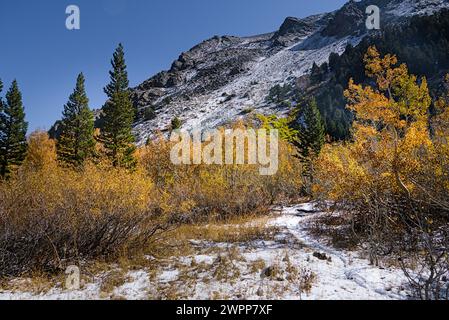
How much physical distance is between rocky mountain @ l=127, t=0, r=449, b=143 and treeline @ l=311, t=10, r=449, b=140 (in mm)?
11243

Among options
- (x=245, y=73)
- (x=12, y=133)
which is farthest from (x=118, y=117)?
(x=245, y=73)

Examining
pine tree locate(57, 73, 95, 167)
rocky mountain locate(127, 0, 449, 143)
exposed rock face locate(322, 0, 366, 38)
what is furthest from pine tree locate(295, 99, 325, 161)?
exposed rock face locate(322, 0, 366, 38)

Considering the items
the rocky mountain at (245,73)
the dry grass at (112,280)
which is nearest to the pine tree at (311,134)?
the dry grass at (112,280)

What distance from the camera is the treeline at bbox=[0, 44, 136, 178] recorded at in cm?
3425

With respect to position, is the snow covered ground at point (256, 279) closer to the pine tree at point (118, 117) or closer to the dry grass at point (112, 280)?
the dry grass at point (112, 280)

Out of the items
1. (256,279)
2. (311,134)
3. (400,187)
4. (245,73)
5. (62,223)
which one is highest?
(245,73)

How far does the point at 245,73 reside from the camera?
152m

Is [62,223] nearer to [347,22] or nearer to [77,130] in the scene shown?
[77,130]

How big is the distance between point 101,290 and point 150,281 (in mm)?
1166

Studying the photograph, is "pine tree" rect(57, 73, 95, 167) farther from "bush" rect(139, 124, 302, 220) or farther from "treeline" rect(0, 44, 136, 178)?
"bush" rect(139, 124, 302, 220)

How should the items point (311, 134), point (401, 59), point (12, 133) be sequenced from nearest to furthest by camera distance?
point (12, 133)
point (311, 134)
point (401, 59)

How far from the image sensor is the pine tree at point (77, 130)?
36344 millimetres

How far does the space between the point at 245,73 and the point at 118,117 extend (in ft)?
411

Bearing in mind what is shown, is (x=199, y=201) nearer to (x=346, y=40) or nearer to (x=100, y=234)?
(x=100, y=234)
